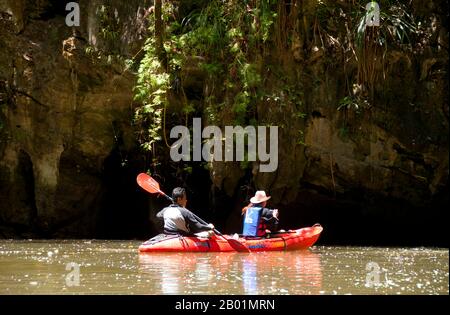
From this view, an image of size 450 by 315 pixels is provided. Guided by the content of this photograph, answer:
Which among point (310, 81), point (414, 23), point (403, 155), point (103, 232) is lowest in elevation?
point (103, 232)

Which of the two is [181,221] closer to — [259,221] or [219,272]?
[259,221]

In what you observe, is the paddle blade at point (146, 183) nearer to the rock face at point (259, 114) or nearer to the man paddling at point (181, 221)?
the man paddling at point (181, 221)

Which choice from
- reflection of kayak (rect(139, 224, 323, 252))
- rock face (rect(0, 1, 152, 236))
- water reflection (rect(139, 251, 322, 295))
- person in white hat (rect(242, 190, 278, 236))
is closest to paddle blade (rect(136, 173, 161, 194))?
reflection of kayak (rect(139, 224, 323, 252))

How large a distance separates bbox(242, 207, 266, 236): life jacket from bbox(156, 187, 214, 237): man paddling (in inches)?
32.4

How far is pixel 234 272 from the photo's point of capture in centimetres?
784

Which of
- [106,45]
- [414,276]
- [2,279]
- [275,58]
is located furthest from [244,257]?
[106,45]

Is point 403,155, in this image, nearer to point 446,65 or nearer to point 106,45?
point 446,65

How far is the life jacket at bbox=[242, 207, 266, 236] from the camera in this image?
36.7 feet

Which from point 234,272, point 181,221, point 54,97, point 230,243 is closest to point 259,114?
point 230,243

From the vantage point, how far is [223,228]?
15.1 m

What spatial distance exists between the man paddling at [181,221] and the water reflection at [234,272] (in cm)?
42

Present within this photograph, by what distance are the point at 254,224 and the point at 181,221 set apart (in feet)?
4.07

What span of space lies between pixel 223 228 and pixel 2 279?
328 inches

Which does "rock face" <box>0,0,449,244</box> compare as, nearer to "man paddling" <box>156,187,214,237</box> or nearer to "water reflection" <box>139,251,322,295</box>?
"man paddling" <box>156,187,214,237</box>
